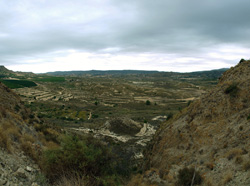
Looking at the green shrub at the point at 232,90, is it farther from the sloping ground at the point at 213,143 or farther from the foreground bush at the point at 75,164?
the foreground bush at the point at 75,164

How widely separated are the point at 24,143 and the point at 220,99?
Result: 614 inches

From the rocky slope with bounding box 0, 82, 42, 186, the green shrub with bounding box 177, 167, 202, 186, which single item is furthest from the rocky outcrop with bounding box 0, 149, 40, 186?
the green shrub with bounding box 177, 167, 202, 186

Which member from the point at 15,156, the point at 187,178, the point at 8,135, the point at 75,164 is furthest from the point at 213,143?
the point at 8,135

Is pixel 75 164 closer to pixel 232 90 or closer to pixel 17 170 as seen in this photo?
pixel 17 170

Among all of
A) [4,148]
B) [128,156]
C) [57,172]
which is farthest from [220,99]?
[4,148]

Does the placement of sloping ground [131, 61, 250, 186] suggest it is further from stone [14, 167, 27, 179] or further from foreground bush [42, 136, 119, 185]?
stone [14, 167, 27, 179]

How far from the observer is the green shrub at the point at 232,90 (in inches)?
544

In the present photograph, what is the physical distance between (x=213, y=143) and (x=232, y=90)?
6.02m

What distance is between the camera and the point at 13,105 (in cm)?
→ 1597

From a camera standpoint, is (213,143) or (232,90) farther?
(232,90)

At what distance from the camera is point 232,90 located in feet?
46.4

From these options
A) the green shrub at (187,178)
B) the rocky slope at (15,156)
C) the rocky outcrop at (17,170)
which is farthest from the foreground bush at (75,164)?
the green shrub at (187,178)

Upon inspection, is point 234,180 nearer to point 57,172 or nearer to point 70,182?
point 70,182

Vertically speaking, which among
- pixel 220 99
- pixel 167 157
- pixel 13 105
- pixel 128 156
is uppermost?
pixel 220 99
